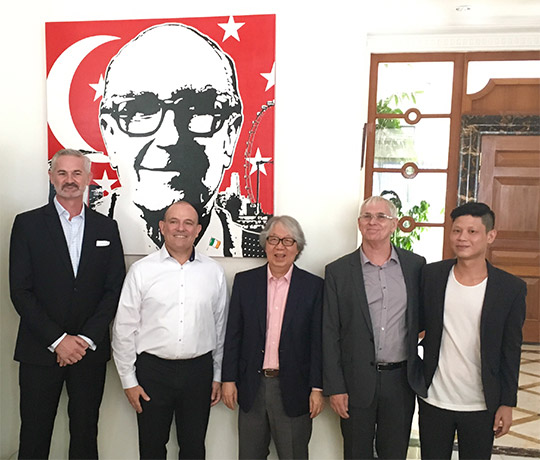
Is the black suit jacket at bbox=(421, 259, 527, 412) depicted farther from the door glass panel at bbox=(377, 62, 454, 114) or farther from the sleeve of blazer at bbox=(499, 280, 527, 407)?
the door glass panel at bbox=(377, 62, 454, 114)

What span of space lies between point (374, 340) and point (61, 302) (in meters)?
1.64

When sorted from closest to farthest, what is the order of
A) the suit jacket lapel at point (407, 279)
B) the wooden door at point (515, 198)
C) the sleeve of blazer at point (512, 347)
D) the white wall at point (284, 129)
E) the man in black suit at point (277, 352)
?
the sleeve of blazer at point (512, 347)
the suit jacket lapel at point (407, 279)
the man in black suit at point (277, 352)
the white wall at point (284, 129)
the wooden door at point (515, 198)

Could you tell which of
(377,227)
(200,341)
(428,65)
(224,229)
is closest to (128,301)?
(200,341)

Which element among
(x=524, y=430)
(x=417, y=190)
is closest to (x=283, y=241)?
(x=417, y=190)

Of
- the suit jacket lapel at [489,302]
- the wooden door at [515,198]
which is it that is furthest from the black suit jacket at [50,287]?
the wooden door at [515,198]

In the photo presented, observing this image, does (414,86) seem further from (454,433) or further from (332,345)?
(454,433)

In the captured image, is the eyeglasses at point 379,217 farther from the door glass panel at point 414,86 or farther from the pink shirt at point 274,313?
the door glass panel at point 414,86

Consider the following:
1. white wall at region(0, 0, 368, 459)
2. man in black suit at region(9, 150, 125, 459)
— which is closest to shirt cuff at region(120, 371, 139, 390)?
man in black suit at region(9, 150, 125, 459)

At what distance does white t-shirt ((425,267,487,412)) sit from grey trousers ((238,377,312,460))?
2.31 feet

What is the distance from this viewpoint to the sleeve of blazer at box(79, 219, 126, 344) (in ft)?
8.04

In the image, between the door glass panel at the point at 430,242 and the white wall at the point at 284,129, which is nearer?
the white wall at the point at 284,129

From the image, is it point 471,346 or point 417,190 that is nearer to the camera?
point 471,346

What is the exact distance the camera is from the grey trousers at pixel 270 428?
91.7 inches

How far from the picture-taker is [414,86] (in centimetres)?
307
